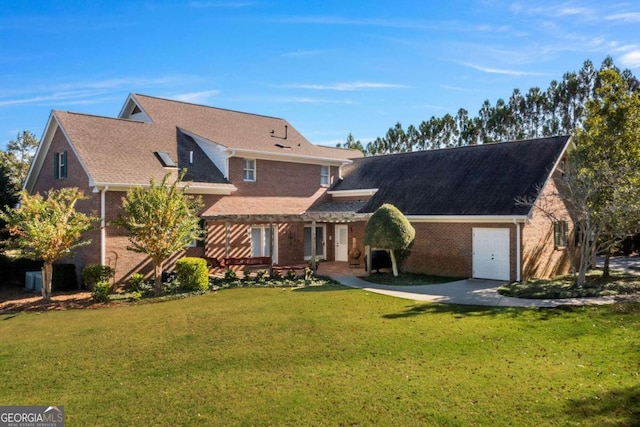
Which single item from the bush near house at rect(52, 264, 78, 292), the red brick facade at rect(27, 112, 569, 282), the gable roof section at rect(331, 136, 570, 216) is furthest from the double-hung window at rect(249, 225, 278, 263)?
the bush near house at rect(52, 264, 78, 292)

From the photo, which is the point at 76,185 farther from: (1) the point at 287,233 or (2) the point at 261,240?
(1) the point at 287,233

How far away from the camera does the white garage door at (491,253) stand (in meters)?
19.2

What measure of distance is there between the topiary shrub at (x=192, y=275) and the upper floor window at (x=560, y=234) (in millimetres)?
16249

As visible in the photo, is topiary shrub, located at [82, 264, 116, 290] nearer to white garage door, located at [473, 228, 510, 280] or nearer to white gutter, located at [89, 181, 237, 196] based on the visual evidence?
white gutter, located at [89, 181, 237, 196]

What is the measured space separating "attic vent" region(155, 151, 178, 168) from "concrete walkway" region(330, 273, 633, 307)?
9.59m

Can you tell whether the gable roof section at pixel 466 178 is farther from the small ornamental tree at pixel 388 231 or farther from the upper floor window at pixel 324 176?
the small ornamental tree at pixel 388 231

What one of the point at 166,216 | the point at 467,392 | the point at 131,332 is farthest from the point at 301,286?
the point at 467,392

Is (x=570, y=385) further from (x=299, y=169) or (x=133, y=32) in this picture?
(x=299, y=169)

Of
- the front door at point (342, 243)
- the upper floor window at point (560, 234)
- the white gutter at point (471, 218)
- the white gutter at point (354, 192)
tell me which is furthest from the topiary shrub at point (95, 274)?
the upper floor window at point (560, 234)

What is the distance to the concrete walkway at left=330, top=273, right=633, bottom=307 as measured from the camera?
47.3 ft

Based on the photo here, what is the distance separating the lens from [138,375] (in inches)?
343

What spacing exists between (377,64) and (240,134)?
10688mm

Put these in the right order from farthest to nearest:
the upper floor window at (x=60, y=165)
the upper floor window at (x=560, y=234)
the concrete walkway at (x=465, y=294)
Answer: the upper floor window at (x=60, y=165) → the upper floor window at (x=560, y=234) → the concrete walkway at (x=465, y=294)

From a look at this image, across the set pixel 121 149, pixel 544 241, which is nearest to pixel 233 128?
pixel 121 149
